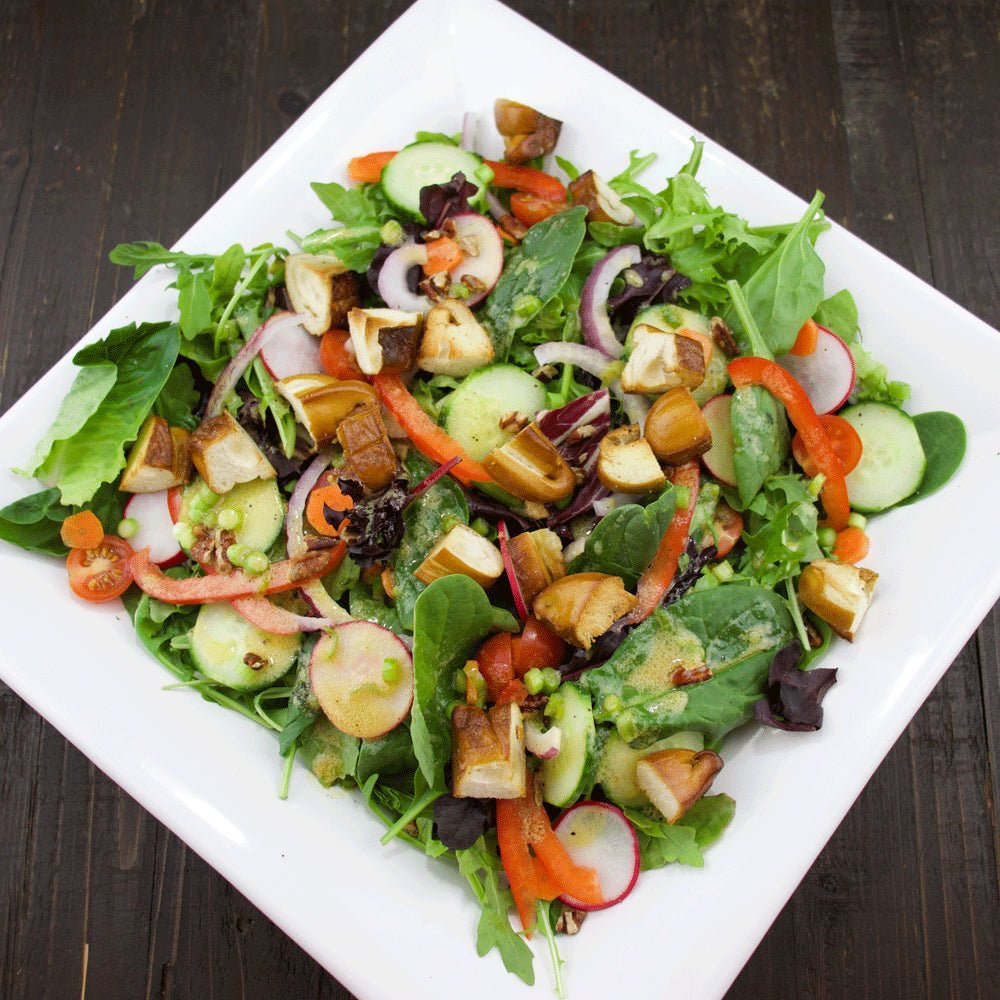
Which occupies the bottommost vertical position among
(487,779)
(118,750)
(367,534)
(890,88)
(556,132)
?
(118,750)

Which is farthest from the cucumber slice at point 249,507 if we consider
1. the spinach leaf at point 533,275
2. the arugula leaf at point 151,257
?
the spinach leaf at point 533,275

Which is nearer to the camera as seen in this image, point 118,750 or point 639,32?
point 118,750

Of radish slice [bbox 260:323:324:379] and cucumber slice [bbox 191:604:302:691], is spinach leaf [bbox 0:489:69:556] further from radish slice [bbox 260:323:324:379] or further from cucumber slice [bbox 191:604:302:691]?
radish slice [bbox 260:323:324:379]

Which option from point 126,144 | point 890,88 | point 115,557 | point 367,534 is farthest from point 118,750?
point 890,88

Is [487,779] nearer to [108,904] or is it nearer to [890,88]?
[108,904]

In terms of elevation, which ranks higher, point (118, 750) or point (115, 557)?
point (115, 557)

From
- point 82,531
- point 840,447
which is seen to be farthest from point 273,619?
point 840,447

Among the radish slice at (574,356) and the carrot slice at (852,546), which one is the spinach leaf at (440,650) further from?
the carrot slice at (852,546)
